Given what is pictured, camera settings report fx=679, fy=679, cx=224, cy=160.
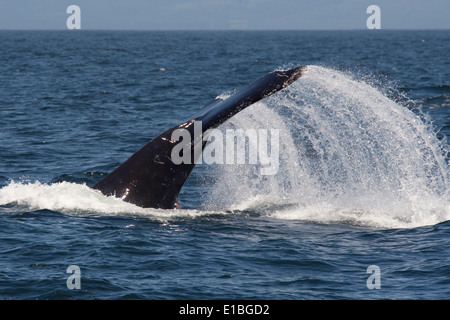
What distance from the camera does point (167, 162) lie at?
10.4 m

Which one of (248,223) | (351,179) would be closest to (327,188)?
(351,179)

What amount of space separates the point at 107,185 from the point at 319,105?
17.1 metres

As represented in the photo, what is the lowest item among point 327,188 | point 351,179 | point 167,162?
point 327,188

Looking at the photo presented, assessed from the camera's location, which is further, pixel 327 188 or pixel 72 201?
pixel 327 188

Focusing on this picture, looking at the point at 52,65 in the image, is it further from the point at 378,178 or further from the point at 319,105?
the point at 378,178

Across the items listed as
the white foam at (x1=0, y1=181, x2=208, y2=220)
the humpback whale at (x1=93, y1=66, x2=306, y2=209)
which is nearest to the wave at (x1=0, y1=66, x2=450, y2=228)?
the white foam at (x1=0, y1=181, x2=208, y2=220)

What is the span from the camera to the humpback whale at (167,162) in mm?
9414

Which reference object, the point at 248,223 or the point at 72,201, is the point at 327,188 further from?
the point at 72,201

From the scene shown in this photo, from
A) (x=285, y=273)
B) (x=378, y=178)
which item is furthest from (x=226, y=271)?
(x=378, y=178)

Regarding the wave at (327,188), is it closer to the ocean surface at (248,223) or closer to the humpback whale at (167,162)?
the ocean surface at (248,223)

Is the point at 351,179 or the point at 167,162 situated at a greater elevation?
the point at 167,162

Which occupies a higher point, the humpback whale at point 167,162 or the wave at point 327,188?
the humpback whale at point 167,162

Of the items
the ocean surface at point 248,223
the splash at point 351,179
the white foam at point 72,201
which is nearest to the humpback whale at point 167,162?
the white foam at point 72,201

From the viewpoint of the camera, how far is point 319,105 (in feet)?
88.4
